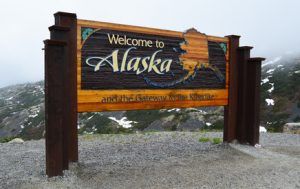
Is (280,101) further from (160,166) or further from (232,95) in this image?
(160,166)

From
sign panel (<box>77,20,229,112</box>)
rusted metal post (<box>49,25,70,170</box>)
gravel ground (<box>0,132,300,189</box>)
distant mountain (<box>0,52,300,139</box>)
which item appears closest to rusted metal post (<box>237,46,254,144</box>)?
sign panel (<box>77,20,229,112</box>)

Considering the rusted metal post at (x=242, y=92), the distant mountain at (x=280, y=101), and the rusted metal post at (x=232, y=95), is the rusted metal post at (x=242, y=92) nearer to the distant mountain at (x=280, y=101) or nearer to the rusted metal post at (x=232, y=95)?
the rusted metal post at (x=232, y=95)

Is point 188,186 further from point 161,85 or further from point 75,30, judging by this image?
point 75,30

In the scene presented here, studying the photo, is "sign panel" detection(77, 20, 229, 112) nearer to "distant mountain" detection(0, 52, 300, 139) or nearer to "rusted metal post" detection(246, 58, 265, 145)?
"rusted metal post" detection(246, 58, 265, 145)

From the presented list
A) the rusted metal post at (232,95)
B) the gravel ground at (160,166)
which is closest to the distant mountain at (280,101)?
the rusted metal post at (232,95)

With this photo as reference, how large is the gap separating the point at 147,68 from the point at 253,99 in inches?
146

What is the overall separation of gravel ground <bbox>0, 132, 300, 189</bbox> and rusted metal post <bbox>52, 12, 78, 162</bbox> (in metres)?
0.73

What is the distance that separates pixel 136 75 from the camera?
8.84 metres

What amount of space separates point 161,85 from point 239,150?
2.96 meters

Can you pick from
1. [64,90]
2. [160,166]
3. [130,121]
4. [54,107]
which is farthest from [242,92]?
[130,121]

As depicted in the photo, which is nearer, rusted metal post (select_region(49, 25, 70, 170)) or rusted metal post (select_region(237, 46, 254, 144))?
rusted metal post (select_region(49, 25, 70, 170))

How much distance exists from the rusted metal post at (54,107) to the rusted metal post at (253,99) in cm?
597

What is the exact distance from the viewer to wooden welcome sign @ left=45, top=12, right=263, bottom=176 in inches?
290

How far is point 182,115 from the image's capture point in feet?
153
